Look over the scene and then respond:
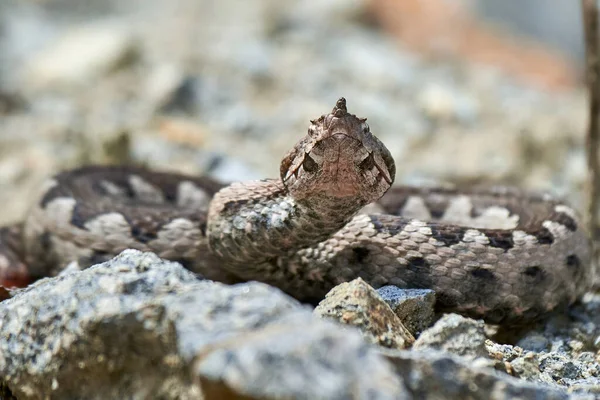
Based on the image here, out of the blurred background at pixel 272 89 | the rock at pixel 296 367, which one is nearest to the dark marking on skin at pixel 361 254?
the rock at pixel 296 367

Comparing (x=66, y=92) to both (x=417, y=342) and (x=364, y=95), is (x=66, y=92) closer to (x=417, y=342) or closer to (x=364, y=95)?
(x=364, y=95)

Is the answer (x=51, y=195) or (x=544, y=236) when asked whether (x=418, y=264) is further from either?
(x=51, y=195)

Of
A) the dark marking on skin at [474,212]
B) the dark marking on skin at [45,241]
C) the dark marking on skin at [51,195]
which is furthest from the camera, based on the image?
the dark marking on skin at [474,212]

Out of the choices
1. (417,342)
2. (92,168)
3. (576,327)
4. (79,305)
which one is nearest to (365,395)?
(417,342)

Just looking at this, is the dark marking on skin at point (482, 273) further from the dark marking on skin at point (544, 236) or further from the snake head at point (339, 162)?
the snake head at point (339, 162)

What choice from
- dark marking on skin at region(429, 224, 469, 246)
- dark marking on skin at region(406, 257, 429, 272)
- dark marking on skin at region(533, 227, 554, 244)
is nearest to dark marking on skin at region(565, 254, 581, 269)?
dark marking on skin at region(533, 227, 554, 244)

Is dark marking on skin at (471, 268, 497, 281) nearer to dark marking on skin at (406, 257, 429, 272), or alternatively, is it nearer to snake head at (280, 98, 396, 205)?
dark marking on skin at (406, 257, 429, 272)
